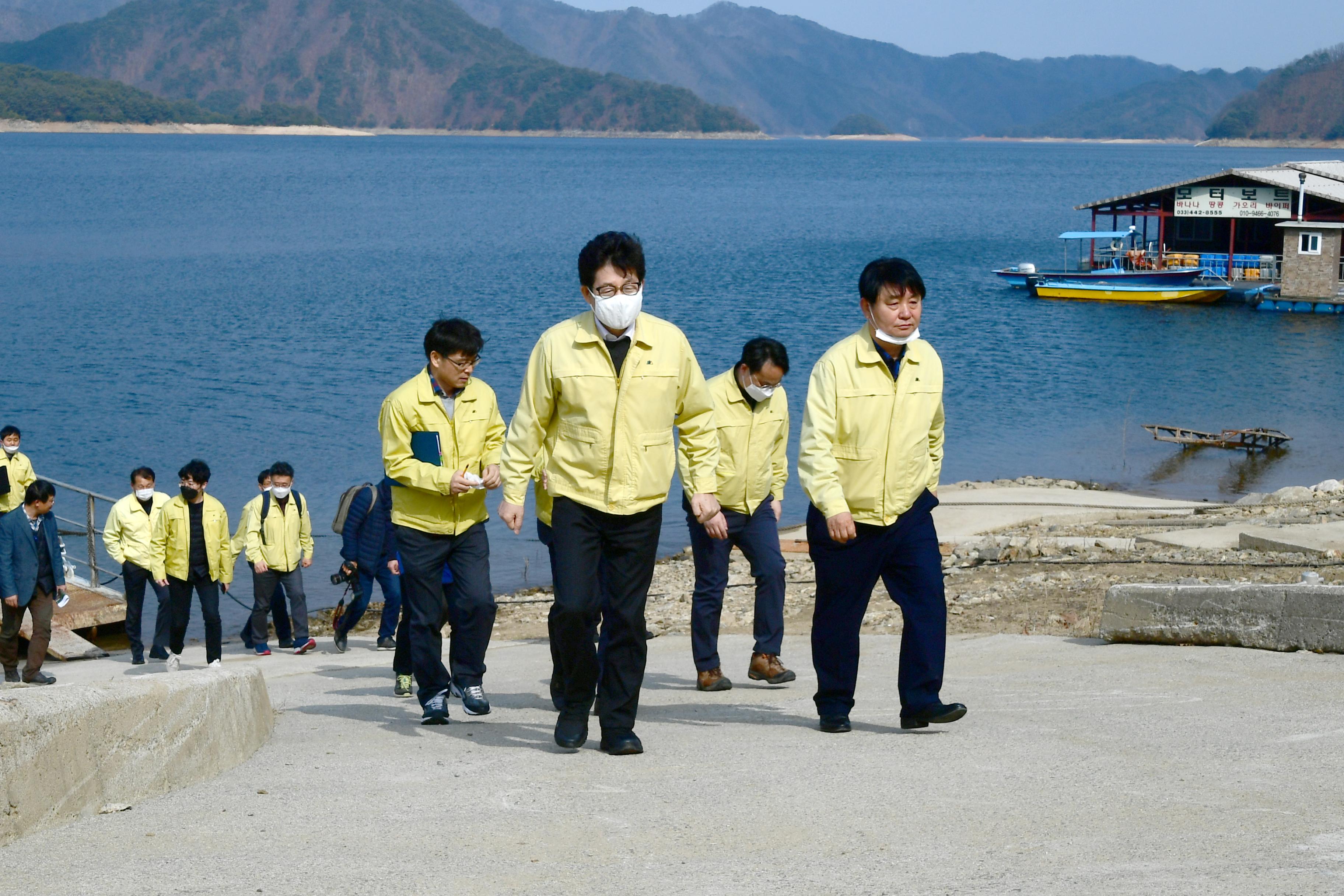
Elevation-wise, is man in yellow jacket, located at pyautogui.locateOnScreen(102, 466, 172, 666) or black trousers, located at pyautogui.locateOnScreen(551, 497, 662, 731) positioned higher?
black trousers, located at pyautogui.locateOnScreen(551, 497, 662, 731)

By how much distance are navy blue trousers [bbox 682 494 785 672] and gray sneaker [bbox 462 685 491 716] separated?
1169 millimetres

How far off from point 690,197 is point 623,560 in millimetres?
117345

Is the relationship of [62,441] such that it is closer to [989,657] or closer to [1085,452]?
[1085,452]

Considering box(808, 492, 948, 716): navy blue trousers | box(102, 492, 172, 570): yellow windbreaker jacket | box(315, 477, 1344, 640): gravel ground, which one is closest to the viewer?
box(808, 492, 948, 716): navy blue trousers

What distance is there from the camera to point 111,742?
4.49 m

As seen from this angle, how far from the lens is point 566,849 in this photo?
12.8 feet

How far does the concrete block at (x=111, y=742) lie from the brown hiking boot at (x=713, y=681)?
2382mm

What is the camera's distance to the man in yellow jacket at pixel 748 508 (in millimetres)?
6758

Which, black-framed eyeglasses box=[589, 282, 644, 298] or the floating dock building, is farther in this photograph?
the floating dock building

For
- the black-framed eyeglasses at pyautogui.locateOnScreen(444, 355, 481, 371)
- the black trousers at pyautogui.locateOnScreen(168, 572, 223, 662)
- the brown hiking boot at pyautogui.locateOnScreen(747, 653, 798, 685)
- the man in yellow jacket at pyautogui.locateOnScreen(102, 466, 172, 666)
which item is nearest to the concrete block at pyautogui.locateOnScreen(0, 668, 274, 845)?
the black-framed eyeglasses at pyautogui.locateOnScreen(444, 355, 481, 371)

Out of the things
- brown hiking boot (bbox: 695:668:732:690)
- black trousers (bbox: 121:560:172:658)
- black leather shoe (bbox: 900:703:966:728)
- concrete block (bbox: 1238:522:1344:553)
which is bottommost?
black trousers (bbox: 121:560:172:658)

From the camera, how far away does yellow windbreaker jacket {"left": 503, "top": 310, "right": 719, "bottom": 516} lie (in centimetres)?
495

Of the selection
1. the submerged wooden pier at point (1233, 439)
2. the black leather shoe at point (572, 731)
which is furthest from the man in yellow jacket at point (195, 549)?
the submerged wooden pier at point (1233, 439)

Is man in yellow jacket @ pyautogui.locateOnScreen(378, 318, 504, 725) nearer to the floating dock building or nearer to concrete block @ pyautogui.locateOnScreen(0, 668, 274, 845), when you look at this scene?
concrete block @ pyautogui.locateOnScreen(0, 668, 274, 845)
